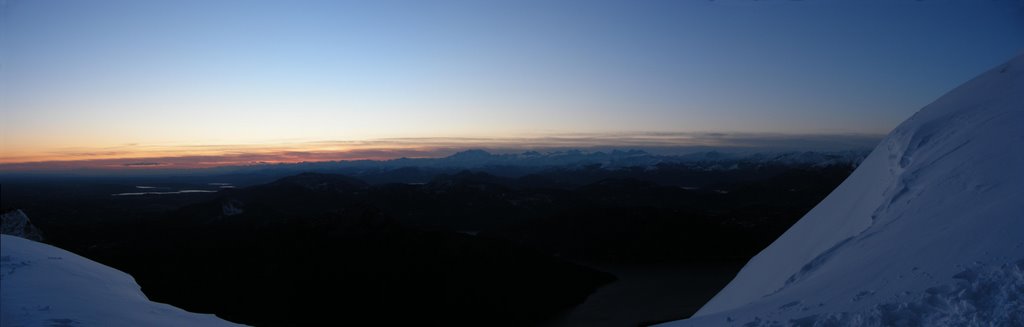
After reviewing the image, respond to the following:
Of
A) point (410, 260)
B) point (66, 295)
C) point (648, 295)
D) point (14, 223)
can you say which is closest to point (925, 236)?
point (66, 295)

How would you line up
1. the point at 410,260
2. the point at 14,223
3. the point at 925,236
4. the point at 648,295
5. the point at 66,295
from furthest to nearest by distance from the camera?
the point at 648,295, the point at 410,260, the point at 14,223, the point at 66,295, the point at 925,236

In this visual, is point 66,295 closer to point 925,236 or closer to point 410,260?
point 925,236

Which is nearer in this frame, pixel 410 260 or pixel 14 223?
pixel 14 223

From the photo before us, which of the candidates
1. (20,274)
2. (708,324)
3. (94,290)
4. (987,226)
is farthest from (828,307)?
(20,274)

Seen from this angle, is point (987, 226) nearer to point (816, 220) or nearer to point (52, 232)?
point (816, 220)

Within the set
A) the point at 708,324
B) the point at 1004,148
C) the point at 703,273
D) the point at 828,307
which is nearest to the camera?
the point at 828,307

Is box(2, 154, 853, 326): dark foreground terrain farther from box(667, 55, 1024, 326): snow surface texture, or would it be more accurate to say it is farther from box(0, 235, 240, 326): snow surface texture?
box(667, 55, 1024, 326): snow surface texture
